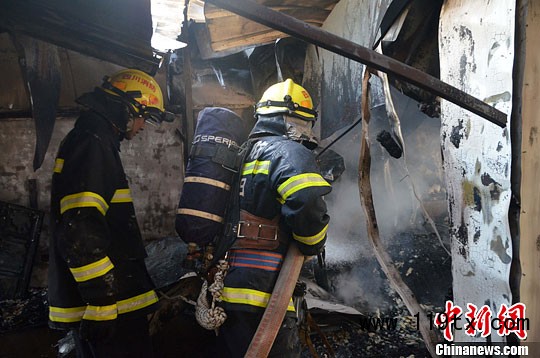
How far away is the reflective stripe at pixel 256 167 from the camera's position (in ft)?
7.81

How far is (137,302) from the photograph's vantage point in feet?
8.29

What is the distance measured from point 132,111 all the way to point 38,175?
140 inches

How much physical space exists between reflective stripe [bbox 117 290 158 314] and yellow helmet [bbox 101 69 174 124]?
1.46 metres

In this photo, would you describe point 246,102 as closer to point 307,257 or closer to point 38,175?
point 38,175

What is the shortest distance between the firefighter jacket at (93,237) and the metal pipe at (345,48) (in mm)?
1684

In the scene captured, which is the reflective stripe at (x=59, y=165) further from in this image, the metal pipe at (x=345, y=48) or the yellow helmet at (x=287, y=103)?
the metal pipe at (x=345, y=48)

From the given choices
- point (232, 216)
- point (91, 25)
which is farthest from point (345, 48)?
Result: point (91, 25)

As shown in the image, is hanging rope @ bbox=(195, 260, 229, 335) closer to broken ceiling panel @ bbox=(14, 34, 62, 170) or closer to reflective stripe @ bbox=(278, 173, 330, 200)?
reflective stripe @ bbox=(278, 173, 330, 200)

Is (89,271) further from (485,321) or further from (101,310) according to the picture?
(485,321)

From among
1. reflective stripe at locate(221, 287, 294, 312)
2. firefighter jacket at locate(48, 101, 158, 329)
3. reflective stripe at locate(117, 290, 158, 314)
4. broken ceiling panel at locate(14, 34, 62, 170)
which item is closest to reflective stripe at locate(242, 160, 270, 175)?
reflective stripe at locate(221, 287, 294, 312)

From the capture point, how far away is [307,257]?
97.6 inches

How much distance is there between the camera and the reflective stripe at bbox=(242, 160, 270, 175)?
2.38 m

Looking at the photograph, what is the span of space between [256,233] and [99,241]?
102 cm

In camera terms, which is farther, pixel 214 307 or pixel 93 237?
pixel 214 307
